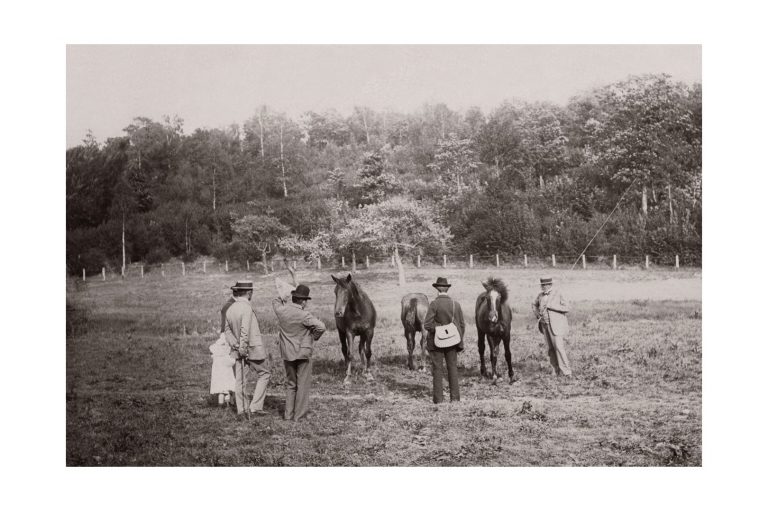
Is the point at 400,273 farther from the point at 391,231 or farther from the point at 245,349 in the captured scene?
the point at 245,349

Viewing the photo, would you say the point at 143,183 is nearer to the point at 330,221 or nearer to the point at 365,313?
the point at 330,221

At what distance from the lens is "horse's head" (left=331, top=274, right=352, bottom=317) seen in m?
10.6

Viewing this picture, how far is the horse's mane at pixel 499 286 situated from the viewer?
446 inches

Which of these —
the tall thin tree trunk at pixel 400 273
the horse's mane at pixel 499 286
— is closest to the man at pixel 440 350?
the horse's mane at pixel 499 286

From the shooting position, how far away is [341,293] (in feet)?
35.8

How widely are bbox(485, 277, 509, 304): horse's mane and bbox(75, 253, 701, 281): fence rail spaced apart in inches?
12.7

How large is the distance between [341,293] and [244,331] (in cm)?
161

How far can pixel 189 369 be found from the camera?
11414mm

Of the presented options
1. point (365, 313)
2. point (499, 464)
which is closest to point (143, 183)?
point (365, 313)

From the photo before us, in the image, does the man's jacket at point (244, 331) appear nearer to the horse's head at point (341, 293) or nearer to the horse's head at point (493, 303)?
the horse's head at point (341, 293)

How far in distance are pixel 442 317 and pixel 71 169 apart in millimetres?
6359

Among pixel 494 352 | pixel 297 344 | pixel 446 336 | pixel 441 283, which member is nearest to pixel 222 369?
pixel 297 344

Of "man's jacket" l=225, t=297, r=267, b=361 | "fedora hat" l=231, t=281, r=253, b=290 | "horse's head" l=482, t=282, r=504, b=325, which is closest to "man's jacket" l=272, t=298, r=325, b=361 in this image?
"man's jacket" l=225, t=297, r=267, b=361

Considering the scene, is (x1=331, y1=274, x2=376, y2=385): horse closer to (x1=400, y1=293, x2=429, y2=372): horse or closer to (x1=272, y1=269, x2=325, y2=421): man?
(x1=400, y1=293, x2=429, y2=372): horse
